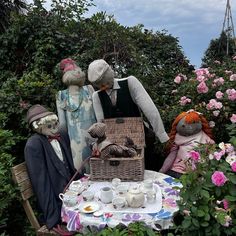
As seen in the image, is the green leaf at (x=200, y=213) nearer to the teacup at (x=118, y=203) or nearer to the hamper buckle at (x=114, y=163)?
the teacup at (x=118, y=203)

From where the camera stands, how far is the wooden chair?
3155 mm

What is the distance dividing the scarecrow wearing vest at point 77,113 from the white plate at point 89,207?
84 centimetres

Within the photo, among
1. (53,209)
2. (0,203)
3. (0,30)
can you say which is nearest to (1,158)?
(0,203)

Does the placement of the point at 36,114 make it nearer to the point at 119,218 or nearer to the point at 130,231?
the point at 119,218

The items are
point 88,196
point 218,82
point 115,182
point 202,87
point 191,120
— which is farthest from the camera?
point 218,82

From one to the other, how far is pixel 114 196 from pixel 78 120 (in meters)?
1.03

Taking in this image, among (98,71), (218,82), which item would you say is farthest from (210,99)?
(98,71)

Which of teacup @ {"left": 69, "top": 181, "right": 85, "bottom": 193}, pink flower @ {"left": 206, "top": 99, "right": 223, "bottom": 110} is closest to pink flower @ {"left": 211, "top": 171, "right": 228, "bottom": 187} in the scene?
teacup @ {"left": 69, "top": 181, "right": 85, "bottom": 193}

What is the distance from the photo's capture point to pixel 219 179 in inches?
82.1

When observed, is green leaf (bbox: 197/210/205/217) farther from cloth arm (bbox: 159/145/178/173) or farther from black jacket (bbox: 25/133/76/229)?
cloth arm (bbox: 159/145/178/173)

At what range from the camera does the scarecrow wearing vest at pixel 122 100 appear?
11.6 feet

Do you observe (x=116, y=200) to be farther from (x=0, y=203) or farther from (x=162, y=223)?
(x=0, y=203)

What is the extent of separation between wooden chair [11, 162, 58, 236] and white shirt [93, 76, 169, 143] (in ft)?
2.85

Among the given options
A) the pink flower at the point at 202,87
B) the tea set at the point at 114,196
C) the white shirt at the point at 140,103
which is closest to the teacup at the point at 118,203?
the tea set at the point at 114,196
